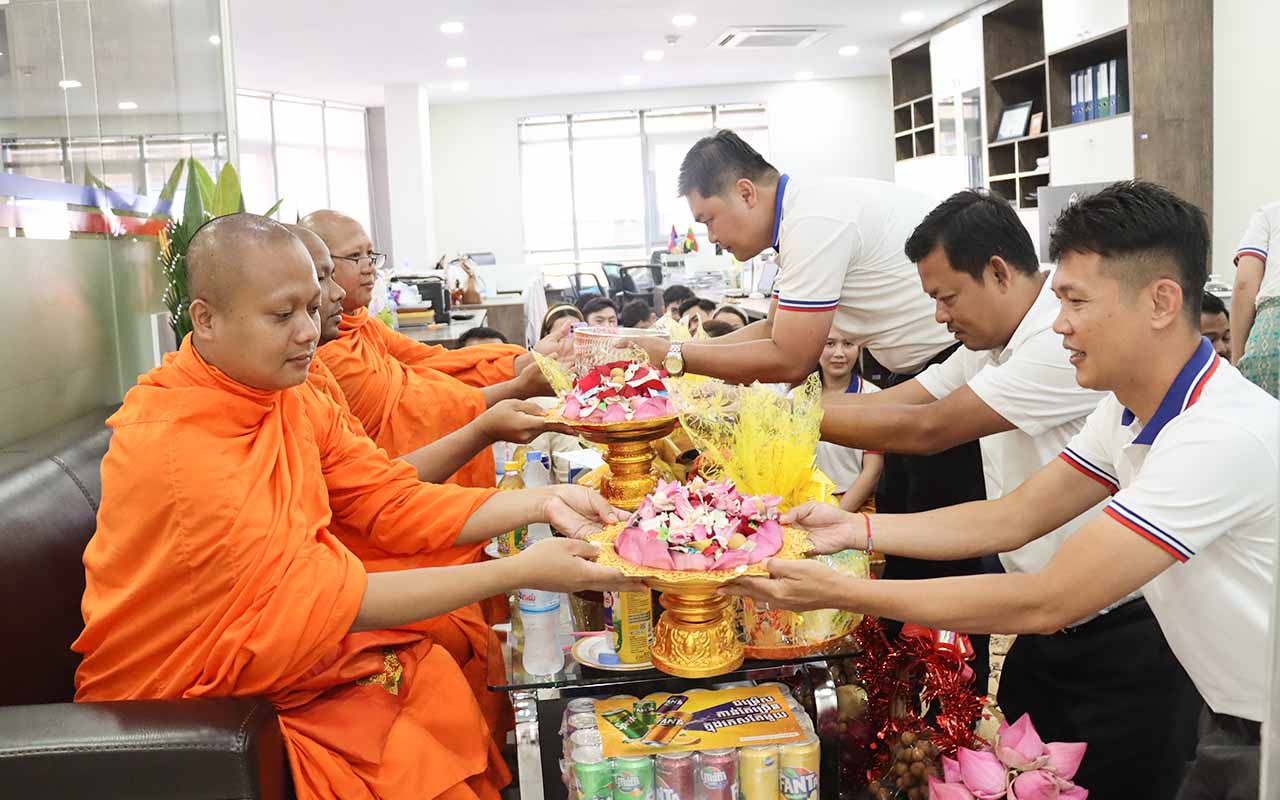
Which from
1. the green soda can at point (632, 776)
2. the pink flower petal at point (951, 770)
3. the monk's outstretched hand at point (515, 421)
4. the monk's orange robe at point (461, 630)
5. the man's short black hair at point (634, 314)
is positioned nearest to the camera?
the green soda can at point (632, 776)

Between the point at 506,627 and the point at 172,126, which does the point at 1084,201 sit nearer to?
the point at 506,627

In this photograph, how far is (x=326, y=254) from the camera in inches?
95.7

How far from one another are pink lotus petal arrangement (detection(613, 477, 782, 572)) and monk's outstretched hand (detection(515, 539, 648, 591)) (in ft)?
Answer: 0.14

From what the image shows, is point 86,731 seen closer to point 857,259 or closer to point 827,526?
point 827,526

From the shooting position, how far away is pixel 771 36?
10312 millimetres

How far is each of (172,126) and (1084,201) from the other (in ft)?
9.94

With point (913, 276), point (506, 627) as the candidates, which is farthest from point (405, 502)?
point (913, 276)

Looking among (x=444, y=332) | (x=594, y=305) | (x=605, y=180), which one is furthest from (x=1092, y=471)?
(x=605, y=180)

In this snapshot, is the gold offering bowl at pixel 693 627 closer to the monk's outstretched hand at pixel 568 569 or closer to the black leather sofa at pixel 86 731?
the monk's outstretched hand at pixel 568 569

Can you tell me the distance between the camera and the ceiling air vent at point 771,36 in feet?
32.6

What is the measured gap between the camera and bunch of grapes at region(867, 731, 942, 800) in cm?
185

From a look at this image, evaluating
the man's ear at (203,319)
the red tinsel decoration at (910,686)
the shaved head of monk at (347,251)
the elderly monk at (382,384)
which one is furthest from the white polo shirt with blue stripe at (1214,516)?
the shaved head of monk at (347,251)

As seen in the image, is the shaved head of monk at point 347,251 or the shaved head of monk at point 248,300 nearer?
the shaved head of monk at point 248,300

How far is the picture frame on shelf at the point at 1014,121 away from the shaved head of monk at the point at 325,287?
7.69m
